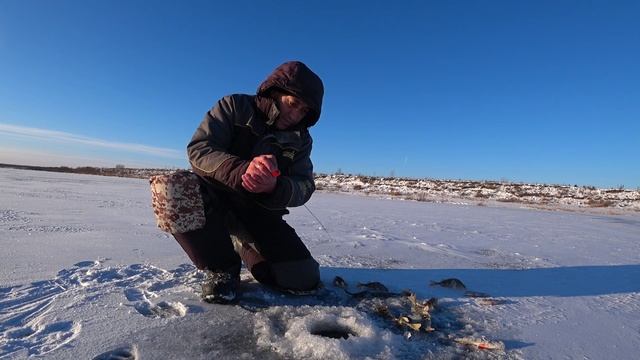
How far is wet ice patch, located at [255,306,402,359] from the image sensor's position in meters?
1.21

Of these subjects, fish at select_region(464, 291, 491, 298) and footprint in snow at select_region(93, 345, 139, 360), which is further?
fish at select_region(464, 291, 491, 298)

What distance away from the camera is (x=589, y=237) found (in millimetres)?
4242

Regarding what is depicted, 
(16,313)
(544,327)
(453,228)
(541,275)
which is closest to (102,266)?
(16,313)

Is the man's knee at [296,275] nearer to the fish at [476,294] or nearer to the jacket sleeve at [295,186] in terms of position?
the jacket sleeve at [295,186]

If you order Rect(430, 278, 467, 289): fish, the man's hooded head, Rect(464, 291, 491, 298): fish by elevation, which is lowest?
Rect(464, 291, 491, 298): fish

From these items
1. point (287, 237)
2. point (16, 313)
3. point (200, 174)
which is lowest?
point (16, 313)

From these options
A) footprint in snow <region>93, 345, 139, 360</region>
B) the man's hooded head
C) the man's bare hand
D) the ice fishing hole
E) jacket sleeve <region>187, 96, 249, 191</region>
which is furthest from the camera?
the man's hooded head

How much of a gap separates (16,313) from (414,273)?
1872 millimetres

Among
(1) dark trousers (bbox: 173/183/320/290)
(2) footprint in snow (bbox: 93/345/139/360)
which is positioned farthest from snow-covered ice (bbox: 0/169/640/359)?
(1) dark trousers (bbox: 173/183/320/290)

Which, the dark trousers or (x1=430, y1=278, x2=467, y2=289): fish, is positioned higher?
the dark trousers

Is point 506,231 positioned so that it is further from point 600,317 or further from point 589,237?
point 600,317

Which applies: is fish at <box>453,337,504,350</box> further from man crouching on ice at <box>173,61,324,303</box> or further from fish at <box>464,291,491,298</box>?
man crouching on ice at <box>173,61,324,303</box>

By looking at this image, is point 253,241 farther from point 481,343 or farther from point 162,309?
point 481,343

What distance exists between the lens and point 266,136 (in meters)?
2.04
